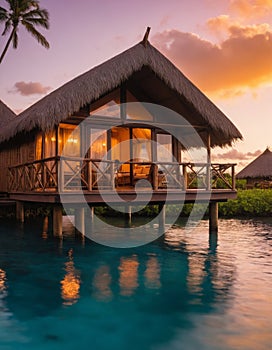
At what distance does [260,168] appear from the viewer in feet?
110

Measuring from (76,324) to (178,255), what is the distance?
14.7 feet

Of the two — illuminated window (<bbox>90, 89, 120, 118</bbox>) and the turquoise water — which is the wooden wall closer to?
illuminated window (<bbox>90, 89, 120, 118</bbox>)

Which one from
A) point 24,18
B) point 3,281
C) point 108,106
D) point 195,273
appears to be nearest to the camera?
point 3,281

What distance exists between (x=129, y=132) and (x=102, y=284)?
6632 mm

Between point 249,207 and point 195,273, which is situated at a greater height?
point 249,207

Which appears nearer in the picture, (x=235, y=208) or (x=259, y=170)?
(x=235, y=208)

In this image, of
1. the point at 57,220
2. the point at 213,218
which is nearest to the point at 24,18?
the point at 57,220

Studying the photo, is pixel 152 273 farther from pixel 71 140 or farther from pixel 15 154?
pixel 15 154

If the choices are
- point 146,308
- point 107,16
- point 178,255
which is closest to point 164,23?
point 107,16

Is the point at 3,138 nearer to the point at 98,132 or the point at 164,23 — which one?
the point at 98,132

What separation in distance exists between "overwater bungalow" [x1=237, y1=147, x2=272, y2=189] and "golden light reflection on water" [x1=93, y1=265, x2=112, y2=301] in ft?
87.1

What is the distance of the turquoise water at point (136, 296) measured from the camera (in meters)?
4.48

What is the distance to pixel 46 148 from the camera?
40.8 ft

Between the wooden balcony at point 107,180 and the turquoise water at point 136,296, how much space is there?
52.0 inches
